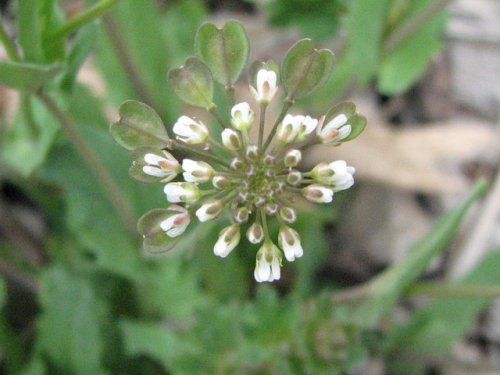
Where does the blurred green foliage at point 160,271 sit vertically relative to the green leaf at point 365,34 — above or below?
below

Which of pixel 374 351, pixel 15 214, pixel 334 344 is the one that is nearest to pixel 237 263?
pixel 374 351

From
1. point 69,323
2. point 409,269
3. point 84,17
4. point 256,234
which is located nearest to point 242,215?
point 256,234

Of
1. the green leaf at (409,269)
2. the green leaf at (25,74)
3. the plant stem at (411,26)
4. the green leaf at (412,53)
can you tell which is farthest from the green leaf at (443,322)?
the green leaf at (25,74)

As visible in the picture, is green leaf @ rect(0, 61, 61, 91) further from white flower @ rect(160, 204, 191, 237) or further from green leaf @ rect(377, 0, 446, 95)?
green leaf @ rect(377, 0, 446, 95)

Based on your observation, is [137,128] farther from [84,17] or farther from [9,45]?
[9,45]

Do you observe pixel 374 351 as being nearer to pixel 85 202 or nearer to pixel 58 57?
pixel 85 202

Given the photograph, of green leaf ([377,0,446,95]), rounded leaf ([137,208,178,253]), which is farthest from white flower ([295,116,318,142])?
green leaf ([377,0,446,95])

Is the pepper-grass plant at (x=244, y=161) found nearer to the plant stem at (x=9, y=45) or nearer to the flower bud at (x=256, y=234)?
the flower bud at (x=256, y=234)
